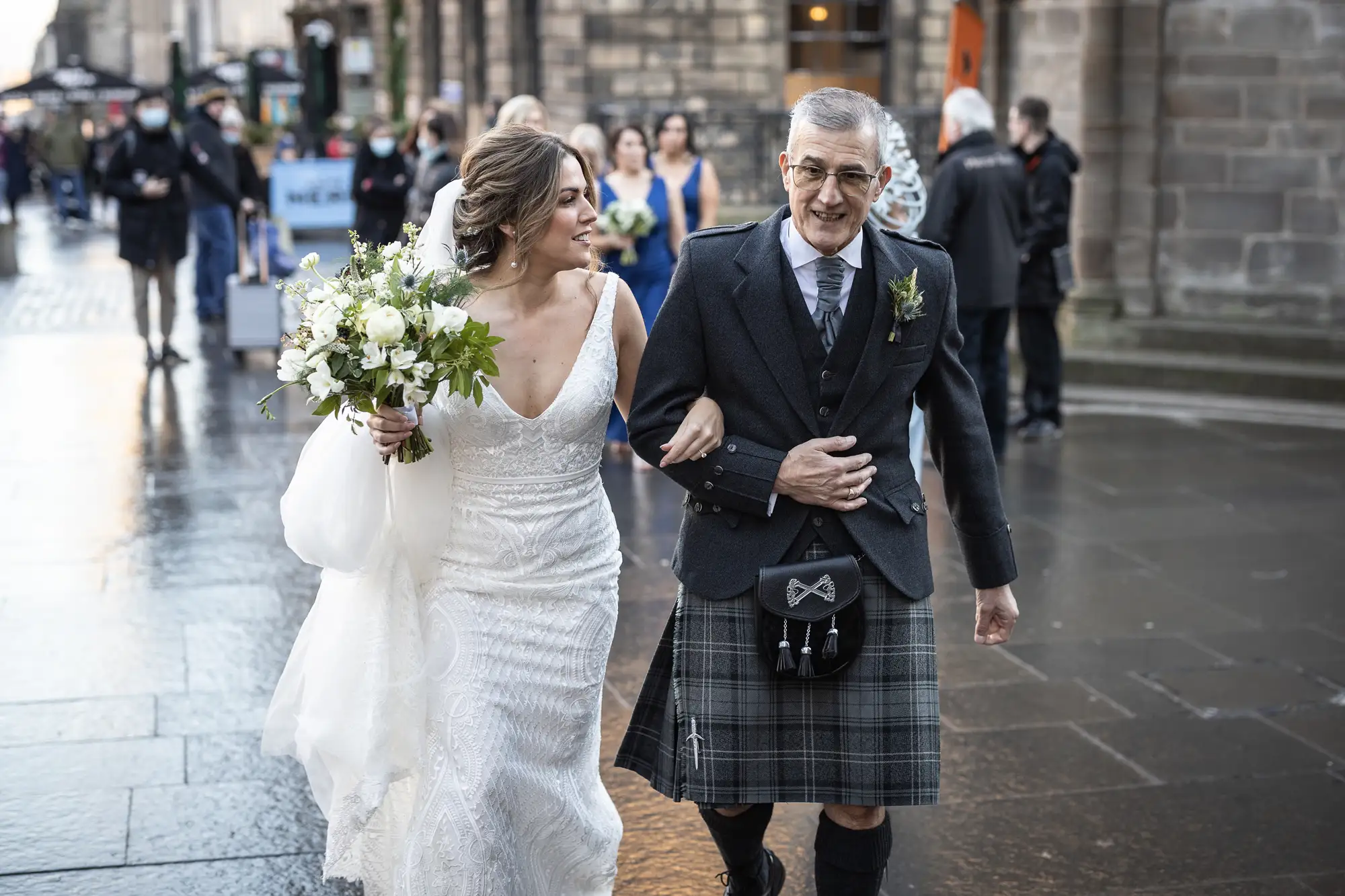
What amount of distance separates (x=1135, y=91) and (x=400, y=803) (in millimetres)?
10453

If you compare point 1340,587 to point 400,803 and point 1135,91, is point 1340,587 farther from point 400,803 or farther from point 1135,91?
point 1135,91

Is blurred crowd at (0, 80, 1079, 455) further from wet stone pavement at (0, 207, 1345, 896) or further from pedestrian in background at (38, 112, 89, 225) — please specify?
pedestrian in background at (38, 112, 89, 225)

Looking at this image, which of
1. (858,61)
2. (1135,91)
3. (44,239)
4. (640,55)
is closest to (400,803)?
(1135,91)

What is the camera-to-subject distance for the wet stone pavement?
4910mm

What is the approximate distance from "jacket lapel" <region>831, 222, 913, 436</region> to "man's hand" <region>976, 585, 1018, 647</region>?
0.53 meters

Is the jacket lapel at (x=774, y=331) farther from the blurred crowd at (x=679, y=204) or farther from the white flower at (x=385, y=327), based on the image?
the blurred crowd at (x=679, y=204)

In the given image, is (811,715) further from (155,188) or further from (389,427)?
(155,188)

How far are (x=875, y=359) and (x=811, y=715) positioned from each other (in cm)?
77

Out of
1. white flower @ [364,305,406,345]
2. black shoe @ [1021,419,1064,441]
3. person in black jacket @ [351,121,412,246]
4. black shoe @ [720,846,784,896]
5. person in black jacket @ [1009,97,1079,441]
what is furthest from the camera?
person in black jacket @ [351,121,412,246]

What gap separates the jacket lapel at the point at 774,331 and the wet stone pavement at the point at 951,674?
153 cm

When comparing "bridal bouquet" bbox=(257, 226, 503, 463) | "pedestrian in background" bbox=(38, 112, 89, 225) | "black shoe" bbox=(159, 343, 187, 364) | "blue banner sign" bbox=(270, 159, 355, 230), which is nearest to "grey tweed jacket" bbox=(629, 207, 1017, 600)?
"bridal bouquet" bbox=(257, 226, 503, 463)

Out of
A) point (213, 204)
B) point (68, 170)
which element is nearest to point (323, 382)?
point (213, 204)

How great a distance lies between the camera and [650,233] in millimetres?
10367

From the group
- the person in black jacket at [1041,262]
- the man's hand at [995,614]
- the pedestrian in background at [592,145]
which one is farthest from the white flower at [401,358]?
the person in black jacket at [1041,262]
